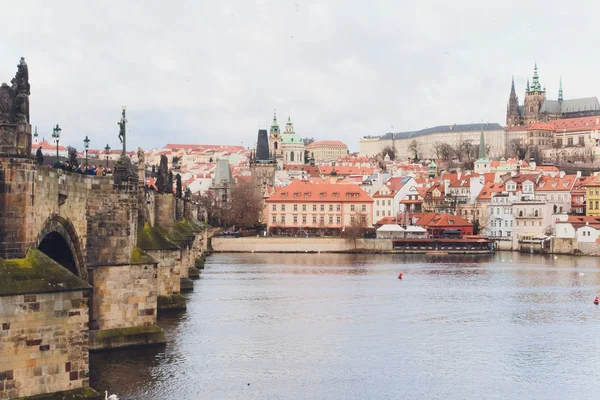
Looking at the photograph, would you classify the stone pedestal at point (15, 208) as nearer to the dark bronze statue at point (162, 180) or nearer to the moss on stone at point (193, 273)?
the dark bronze statue at point (162, 180)

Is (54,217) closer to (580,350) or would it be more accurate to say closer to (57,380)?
(57,380)

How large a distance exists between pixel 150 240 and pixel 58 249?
418 inches

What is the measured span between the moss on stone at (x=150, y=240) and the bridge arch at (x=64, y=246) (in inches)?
318

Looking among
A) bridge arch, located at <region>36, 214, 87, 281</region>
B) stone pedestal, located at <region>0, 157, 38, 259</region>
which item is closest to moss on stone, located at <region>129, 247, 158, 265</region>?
bridge arch, located at <region>36, 214, 87, 281</region>

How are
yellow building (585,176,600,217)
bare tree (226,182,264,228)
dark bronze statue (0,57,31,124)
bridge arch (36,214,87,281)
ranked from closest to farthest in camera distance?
dark bronze statue (0,57,31,124) < bridge arch (36,214,87,281) < yellow building (585,176,600,217) < bare tree (226,182,264,228)

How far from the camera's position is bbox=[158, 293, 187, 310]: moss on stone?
36219 millimetres

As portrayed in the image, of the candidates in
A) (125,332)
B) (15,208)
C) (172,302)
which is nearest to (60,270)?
(15,208)

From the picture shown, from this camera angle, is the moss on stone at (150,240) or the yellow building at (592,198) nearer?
the moss on stone at (150,240)

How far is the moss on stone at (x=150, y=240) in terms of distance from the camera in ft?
107

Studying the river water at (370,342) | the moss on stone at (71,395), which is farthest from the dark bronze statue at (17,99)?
the river water at (370,342)

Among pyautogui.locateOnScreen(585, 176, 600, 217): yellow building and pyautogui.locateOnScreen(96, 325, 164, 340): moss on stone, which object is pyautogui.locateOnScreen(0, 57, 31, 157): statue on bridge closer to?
pyautogui.locateOnScreen(96, 325, 164, 340): moss on stone

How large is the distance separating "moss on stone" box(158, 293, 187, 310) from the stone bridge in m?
9.26

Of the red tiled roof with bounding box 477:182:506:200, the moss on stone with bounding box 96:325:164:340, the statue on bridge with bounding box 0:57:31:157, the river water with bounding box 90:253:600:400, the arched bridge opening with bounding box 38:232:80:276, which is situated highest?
the red tiled roof with bounding box 477:182:506:200

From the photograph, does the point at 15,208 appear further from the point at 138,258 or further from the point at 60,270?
the point at 138,258
